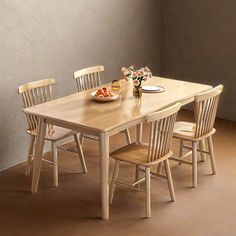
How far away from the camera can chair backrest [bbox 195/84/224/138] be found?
4.18 meters

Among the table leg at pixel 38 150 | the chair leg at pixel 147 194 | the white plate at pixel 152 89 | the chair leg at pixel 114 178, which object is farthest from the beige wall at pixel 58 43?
the chair leg at pixel 147 194

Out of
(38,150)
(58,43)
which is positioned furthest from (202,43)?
(38,150)

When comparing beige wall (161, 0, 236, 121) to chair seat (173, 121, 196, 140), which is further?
beige wall (161, 0, 236, 121)

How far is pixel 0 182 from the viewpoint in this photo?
459 cm

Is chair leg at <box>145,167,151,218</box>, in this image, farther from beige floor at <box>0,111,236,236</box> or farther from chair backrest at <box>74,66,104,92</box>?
chair backrest at <box>74,66,104,92</box>

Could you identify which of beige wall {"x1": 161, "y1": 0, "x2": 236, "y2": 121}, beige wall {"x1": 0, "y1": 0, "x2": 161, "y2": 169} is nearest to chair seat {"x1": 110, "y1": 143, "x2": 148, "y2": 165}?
beige wall {"x1": 0, "y1": 0, "x2": 161, "y2": 169}

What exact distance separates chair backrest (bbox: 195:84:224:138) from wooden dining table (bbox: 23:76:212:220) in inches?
8.3

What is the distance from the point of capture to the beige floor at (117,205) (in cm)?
381

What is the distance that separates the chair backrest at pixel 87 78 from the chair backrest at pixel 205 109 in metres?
1.24

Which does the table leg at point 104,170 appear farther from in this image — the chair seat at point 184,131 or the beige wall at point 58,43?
the beige wall at point 58,43

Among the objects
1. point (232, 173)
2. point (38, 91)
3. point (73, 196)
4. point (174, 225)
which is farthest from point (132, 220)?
point (38, 91)

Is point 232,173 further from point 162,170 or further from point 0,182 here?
point 0,182

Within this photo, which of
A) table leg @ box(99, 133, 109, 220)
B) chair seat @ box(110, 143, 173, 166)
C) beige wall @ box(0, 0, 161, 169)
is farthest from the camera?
beige wall @ box(0, 0, 161, 169)

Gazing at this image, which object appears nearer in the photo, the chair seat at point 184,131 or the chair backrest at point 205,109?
the chair backrest at point 205,109
